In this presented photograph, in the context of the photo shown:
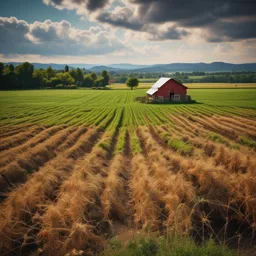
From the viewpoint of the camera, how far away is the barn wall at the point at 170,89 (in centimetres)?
5550

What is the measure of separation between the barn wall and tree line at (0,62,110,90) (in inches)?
2986

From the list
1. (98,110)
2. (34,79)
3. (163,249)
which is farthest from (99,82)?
(163,249)

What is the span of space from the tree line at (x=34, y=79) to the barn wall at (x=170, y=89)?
75833 mm

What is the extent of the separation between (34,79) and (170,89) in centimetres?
8540

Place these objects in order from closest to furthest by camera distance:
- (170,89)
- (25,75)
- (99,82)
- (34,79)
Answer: (170,89), (25,75), (34,79), (99,82)

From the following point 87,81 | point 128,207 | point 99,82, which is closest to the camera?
point 128,207

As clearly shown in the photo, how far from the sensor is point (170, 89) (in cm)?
5575

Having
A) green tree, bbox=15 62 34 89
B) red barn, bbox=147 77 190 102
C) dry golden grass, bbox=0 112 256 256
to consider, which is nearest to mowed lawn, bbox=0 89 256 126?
red barn, bbox=147 77 190 102

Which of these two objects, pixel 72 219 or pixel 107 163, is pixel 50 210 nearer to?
pixel 72 219

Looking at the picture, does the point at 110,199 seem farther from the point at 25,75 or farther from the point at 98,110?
the point at 25,75

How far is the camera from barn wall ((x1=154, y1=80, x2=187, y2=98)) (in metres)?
55.5

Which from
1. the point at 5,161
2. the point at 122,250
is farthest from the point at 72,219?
the point at 5,161

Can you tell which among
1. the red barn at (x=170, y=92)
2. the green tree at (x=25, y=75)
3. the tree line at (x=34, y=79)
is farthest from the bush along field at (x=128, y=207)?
the green tree at (x=25, y=75)

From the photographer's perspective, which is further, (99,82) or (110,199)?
(99,82)
